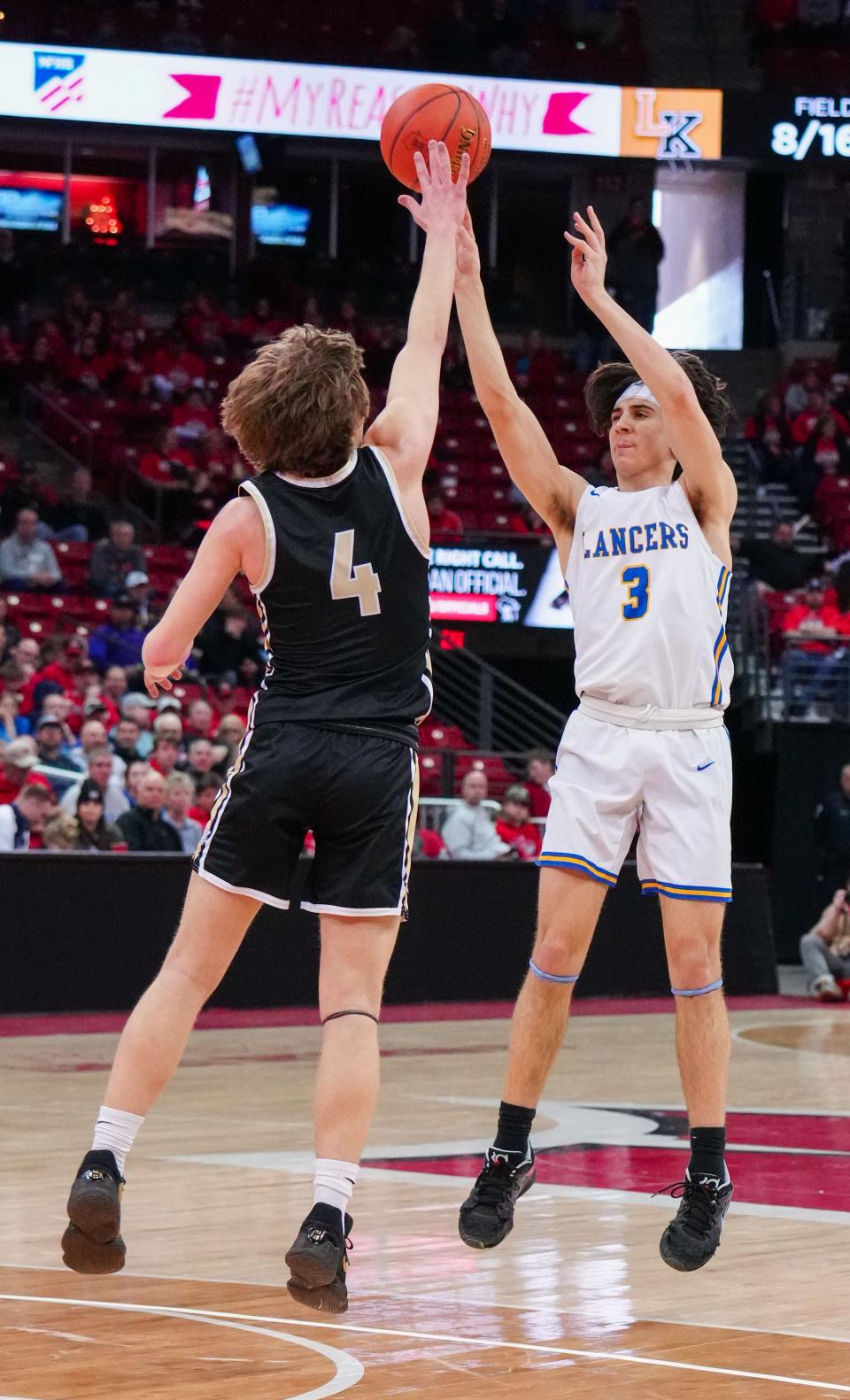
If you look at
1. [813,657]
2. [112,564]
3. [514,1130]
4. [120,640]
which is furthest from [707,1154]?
[813,657]

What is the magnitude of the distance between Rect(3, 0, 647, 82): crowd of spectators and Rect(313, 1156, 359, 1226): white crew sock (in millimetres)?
20659

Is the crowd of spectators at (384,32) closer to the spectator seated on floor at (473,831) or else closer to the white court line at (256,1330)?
the spectator seated on floor at (473,831)

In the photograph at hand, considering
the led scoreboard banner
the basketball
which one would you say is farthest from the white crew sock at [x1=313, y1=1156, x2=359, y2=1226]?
the led scoreboard banner

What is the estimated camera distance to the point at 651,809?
516 centimetres

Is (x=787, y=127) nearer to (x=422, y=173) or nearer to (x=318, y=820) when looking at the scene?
(x=422, y=173)

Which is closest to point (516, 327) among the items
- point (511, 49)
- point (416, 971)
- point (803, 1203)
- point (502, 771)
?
point (511, 49)

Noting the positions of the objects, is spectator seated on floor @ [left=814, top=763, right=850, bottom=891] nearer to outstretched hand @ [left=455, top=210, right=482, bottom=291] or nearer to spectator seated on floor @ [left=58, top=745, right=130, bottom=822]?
spectator seated on floor @ [left=58, top=745, right=130, bottom=822]

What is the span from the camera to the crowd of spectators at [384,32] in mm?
23609

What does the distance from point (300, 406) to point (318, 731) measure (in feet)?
2.35

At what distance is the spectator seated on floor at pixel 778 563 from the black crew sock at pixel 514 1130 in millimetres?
16372

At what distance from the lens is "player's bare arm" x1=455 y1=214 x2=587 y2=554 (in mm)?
5398

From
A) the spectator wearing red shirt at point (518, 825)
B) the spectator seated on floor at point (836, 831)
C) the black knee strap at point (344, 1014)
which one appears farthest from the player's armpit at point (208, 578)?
the spectator seated on floor at point (836, 831)

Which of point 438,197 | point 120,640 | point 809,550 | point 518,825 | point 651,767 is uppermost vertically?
point 809,550

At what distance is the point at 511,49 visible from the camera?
82.3 feet
